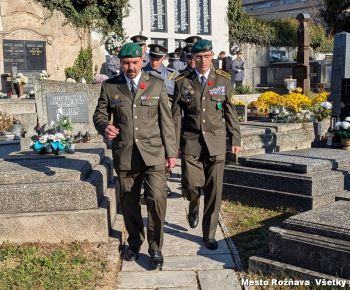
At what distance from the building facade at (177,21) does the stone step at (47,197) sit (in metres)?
17.7

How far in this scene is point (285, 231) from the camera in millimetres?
4102

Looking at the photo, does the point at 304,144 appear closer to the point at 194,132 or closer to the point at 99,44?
the point at 194,132

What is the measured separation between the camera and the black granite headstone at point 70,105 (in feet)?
24.1

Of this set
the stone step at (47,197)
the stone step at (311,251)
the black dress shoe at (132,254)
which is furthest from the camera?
the stone step at (47,197)

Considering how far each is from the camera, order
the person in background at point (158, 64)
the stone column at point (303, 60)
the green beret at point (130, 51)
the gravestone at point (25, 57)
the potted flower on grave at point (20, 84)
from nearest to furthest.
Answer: the green beret at point (130, 51) < the person in background at point (158, 64) < the potted flower on grave at point (20, 84) < the gravestone at point (25, 57) < the stone column at point (303, 60)

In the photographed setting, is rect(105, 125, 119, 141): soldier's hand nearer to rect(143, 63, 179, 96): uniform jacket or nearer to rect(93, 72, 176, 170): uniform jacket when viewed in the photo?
rect(93, 72, 176, 170): uniform jacket

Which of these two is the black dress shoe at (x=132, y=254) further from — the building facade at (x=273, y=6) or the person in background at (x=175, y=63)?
the building facade at (x=273, y=6)

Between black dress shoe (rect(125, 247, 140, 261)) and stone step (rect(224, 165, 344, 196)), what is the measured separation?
88.2 inches

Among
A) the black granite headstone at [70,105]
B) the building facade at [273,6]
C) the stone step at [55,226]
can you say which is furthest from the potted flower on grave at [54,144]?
the building facade at [273,6]

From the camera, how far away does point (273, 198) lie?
6.10 m

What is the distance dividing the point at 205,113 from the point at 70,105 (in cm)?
331

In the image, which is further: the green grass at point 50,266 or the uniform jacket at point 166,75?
the uniform jacket at point 166,75

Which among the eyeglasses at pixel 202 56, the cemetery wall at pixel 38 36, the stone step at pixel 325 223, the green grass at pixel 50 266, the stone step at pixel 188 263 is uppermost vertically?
the cemetery wall at pixel 38 36

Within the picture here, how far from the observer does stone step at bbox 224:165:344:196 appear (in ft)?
19.0
